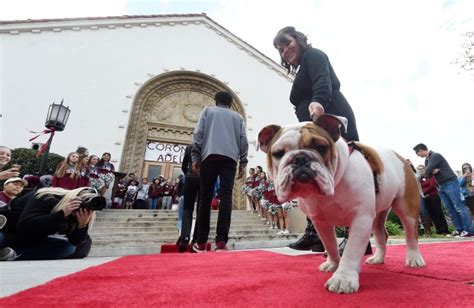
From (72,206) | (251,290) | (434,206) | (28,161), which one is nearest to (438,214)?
(434,206)

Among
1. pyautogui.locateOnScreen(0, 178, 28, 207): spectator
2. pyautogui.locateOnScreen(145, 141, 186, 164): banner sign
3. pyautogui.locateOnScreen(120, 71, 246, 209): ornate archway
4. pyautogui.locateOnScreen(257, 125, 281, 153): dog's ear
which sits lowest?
pyautogui.locateOnScreen(0, 178, 28, 207): spectator

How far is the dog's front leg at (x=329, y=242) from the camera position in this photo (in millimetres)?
1302

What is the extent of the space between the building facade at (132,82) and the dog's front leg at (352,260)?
357 inches

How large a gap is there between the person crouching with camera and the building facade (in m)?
6.73

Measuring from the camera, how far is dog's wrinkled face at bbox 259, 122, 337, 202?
1.01m

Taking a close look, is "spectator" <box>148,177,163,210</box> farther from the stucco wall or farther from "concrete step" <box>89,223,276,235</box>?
"concrete step" <box>89,223,276,235</box>

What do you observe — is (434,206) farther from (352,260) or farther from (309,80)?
(352,260)

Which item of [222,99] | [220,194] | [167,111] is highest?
[167,111]

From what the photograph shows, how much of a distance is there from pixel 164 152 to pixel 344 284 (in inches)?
398

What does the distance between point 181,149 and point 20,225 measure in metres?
8.33

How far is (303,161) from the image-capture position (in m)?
1.04

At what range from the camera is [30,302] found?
842mm

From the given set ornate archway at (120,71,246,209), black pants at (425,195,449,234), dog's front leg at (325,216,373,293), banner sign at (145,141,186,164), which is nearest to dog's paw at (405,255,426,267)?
dog's front leg at (325,216,373,293)

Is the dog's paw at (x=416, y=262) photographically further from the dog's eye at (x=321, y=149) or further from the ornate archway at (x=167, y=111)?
the ornate archway at (x=167, y=111)
